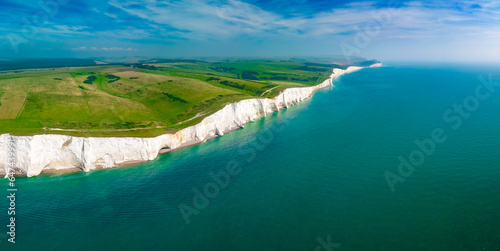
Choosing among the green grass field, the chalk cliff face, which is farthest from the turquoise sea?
the green grass field

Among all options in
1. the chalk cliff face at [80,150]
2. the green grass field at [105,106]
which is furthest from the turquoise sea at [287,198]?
the green grass field at [105,106]

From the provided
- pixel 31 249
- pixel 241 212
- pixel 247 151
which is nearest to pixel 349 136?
pixel 247 151

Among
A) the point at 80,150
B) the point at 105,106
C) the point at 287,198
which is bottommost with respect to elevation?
the point at 287,198

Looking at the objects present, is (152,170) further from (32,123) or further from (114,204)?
(32,123)

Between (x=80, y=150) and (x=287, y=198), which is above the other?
(x=80, y=150)

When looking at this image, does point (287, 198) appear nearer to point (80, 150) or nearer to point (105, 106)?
point (80, 150)

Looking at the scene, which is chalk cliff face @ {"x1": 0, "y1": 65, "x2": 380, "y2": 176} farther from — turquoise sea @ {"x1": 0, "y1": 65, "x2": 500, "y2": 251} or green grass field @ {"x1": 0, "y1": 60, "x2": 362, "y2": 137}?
turquoise sea @ {"x1": 0, "y1": 65, "x2": 500, "y2": 251}

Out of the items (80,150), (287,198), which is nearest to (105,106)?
(80,150)

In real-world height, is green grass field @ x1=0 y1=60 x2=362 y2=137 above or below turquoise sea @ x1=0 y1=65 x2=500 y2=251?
above
